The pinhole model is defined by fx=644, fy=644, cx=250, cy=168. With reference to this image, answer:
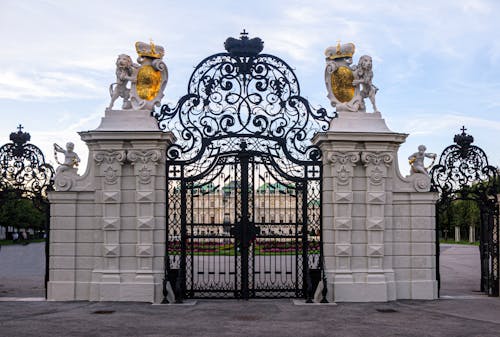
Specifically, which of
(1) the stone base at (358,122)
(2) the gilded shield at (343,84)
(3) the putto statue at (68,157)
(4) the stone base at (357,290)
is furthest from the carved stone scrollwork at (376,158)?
(3) the putto statue at (68,157)

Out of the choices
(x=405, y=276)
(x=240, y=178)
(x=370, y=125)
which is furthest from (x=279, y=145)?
(x=405, y=276)

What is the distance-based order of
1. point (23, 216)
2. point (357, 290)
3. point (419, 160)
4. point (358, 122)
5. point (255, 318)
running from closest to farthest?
point (255, 318)
point (357, 290)
point (358, 122)
point (419, 160)
point (23, 216)

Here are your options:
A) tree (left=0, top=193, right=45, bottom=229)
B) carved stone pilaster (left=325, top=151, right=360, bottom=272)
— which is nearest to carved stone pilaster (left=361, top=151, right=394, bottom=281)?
carved stone pilaster (left=325, top=151, right=360, bottom=272)

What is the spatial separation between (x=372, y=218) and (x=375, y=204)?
0.32 m

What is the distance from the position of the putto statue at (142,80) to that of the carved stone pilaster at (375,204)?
16.0ft

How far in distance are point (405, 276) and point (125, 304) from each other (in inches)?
243

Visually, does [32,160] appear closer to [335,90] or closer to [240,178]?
[240,178]

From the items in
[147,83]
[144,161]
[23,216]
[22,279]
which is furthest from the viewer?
[23,216]

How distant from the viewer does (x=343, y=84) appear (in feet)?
47.9

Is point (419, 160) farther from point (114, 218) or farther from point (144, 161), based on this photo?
point (114, 218)

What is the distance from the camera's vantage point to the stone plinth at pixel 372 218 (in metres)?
14.1

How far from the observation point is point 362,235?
14.2 meters

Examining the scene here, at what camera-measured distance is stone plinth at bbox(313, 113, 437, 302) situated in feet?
46.1

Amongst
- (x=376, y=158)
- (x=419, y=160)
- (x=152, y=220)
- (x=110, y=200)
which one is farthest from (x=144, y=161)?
(x=419, y=160)
